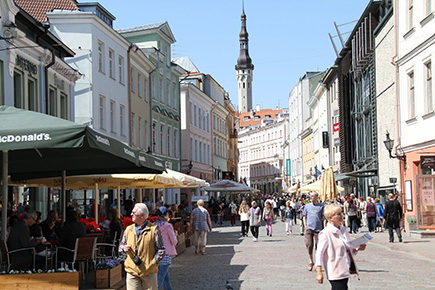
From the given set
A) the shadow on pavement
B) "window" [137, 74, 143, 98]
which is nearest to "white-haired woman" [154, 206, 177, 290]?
the shadow on pavement

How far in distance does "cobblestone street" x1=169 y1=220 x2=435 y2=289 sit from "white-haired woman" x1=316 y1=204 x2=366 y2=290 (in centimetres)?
436

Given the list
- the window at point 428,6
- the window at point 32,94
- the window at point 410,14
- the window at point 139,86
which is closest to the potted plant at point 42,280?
the window at point 32,94

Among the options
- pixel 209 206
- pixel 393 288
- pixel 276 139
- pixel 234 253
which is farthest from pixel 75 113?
pixel 276 139

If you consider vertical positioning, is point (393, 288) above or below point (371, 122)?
below

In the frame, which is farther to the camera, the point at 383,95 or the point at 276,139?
the point at 276,139

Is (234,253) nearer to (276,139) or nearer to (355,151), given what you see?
(355,151)

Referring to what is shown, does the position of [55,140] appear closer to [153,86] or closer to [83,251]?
[83,251]

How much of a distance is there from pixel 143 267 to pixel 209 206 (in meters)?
42.5

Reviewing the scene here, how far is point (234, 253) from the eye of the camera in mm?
21047

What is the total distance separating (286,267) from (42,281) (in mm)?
7783

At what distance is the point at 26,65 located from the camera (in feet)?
78.3

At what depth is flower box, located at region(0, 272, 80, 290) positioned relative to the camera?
964 centimetres

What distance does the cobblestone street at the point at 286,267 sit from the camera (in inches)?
517

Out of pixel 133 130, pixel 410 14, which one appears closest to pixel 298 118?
pixel 133 130
